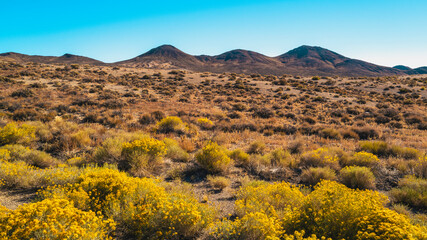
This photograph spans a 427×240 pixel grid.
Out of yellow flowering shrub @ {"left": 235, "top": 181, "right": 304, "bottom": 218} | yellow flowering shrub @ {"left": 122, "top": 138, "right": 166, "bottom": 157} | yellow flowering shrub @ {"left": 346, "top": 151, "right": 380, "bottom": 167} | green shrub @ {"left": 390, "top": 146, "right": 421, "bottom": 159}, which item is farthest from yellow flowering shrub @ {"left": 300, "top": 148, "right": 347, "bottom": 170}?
yellow flowering shrub @ {"left": 122, "top": 138, "right": 166, "bottom": 157}

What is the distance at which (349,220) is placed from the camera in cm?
330

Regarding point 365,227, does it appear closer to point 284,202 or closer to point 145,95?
point 284,202

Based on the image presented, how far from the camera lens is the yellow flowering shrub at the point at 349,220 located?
2809 mm

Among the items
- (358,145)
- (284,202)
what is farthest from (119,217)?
(358,145)

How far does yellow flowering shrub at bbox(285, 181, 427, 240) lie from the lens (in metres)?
2.81

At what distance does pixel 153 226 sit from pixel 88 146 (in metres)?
6.17

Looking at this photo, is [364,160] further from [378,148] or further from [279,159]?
[279,159]

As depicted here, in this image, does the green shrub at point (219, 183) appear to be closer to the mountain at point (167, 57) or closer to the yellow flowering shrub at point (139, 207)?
the yellow flowering shrub at point (139, 207)

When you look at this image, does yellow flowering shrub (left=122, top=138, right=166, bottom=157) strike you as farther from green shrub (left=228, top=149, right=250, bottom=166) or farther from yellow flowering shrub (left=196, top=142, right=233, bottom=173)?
green shrub (left=228, top=149, right=250, bottom=166)

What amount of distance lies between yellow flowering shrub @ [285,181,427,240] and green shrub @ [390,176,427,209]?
86.7 inches

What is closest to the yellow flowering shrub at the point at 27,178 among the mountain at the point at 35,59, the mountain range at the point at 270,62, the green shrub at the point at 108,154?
the green shrub at the point at 108,154

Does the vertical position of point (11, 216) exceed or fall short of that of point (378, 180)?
it exceeds it

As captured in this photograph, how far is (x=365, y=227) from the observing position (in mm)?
3160

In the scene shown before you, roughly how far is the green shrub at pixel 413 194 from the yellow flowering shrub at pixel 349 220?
2.20 metres
